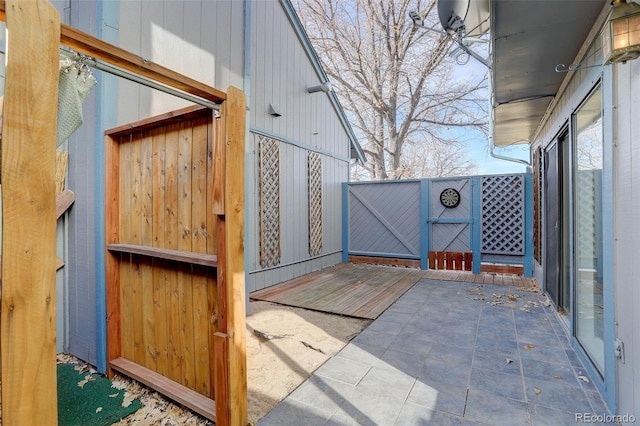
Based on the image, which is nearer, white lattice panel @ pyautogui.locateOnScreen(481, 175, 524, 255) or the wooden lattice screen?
white lattice panel @ pyautogui.locateOnScreen(481, 175, 524, 255)

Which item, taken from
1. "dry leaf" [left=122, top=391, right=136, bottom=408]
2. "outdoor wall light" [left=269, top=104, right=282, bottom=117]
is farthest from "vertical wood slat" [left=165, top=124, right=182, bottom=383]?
"outdoor wall light" [left=269, top=104, right=282, bottom=117]

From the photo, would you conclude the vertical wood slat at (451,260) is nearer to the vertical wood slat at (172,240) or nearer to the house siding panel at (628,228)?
the house siding panel at (628,228)

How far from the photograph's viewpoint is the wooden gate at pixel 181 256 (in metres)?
1.68

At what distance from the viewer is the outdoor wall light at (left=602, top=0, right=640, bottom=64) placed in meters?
1.46

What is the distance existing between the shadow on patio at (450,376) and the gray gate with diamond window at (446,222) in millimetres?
2132

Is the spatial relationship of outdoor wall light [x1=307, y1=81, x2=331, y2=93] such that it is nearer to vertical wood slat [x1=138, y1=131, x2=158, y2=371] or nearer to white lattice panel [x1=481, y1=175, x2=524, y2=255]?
white lattice panel [x1=481, y1=175, x2=524, y2=255]

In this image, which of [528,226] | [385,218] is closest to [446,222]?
[385,218]

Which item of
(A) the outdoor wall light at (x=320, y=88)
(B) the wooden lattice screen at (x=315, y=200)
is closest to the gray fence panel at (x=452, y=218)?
(B) the wooden lattice screen at (x=315, y=200)

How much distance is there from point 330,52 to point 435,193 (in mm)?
6889

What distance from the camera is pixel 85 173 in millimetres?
2377

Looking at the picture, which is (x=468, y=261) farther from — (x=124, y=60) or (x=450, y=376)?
(x=124, y=60)

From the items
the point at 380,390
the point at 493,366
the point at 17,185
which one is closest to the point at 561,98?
the point at 493,366

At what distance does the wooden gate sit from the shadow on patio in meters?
0.48

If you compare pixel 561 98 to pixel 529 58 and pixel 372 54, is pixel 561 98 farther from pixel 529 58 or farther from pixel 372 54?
pixel 372 54
